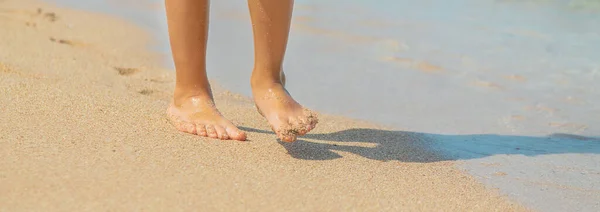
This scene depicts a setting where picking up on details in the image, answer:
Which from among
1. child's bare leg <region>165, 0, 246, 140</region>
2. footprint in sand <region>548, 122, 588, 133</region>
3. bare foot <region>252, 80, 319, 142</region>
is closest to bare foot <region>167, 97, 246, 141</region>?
child's bare leg <region>165, 0, 246, 140</region>

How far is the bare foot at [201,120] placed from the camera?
251 centimetres

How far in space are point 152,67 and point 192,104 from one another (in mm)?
1440

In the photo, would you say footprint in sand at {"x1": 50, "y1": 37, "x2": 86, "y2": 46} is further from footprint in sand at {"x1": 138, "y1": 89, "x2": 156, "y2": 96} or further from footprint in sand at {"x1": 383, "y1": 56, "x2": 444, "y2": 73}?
footprint in sand at {"x1": 383, "y1": 56, "x2": 444, "y2": 73}

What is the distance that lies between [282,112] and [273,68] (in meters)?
0.17

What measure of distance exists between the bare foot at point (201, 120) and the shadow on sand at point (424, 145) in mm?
165

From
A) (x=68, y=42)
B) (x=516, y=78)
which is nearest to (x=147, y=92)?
(x=68, y=42)

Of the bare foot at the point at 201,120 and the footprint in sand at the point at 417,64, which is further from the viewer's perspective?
the footprint in sand at the point at 417,64

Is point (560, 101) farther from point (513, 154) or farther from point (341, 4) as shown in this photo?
point (341, 4)

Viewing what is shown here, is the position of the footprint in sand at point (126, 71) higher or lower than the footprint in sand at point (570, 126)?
lower

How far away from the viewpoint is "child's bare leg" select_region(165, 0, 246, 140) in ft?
8.11

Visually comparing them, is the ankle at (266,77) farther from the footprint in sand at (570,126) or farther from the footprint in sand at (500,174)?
the footprint in sand at (570,126)

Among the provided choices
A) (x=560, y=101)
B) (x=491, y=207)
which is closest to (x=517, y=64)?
(x=560, y=101)

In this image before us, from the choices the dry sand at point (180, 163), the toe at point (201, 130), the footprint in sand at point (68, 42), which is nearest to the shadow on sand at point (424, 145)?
the dry sand at point (180, 163)

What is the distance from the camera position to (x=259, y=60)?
256 cm
